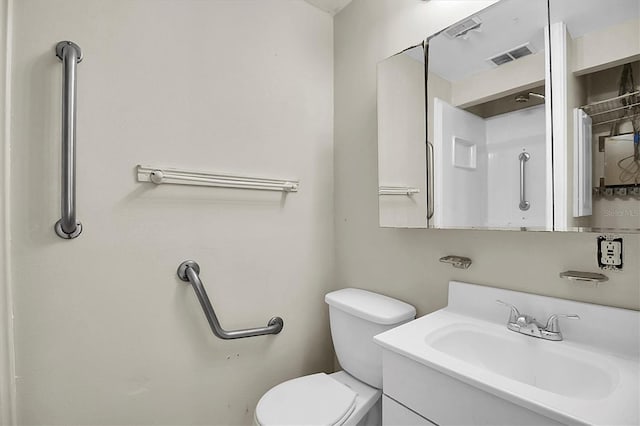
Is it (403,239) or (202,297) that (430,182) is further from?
(202,297)

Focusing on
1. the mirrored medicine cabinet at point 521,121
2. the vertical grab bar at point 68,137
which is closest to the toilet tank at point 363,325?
the mirrored medicine cabinet at point 521,121

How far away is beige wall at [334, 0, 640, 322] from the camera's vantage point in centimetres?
84

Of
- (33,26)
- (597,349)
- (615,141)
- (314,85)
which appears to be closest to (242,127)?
(314,85)

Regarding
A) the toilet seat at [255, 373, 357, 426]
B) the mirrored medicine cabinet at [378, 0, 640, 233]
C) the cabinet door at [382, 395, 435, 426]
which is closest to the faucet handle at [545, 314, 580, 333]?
the mirrored medicine cabinet at [378, 0, 640, 233]

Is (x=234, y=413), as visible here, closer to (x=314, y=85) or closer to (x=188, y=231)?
(x=188, y=231)

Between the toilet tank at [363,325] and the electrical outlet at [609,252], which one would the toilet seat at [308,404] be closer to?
the toilet tank at [363,325]

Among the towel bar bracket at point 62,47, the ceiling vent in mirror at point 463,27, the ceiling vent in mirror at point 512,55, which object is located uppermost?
the ceiling vent in mirror at point 463,27

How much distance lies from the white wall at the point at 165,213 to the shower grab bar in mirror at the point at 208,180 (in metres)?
→ 0.04

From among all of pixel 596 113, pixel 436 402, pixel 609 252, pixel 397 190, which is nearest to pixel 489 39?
pixel 596 113

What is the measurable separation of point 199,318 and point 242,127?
0.84 meters

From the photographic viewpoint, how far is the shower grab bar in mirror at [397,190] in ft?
3.87

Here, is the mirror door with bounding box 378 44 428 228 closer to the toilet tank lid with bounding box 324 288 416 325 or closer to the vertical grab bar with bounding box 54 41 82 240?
the toilet tank lid with bounding box 324 288 416 325

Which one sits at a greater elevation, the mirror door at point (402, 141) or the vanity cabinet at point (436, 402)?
the mirror door at point (402, 141)

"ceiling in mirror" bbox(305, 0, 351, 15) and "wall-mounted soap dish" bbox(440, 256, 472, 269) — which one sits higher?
"ceiling in mirror" bbox(305, 0, 351, 15)
